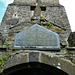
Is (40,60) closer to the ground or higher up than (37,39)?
closer to the ground

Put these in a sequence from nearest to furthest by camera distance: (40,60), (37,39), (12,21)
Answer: (40,60)
(37,39)
(12,21)

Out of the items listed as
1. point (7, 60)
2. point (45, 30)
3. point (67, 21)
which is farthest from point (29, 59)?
point (67, 21)

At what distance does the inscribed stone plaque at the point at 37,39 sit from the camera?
2990 millimetres

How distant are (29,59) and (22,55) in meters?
0.23

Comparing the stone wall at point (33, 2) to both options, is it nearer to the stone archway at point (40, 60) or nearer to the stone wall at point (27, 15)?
the stone wall at point (27, 15)

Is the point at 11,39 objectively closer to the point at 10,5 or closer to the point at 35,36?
the point at 35,36

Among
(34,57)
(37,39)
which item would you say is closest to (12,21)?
(37,39)

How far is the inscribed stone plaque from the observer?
2.99 m

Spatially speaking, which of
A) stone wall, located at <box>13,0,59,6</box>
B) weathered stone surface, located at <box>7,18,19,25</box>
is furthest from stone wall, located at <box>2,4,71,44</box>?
stone wall, located at <box>13,0,59,6</box>

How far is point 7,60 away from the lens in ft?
9.14

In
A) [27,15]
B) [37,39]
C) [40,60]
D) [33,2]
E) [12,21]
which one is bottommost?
[40,60]

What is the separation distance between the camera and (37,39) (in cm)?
314

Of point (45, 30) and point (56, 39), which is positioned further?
point (45, 30)

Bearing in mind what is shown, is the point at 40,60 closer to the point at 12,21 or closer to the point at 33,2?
the point at 12,21
